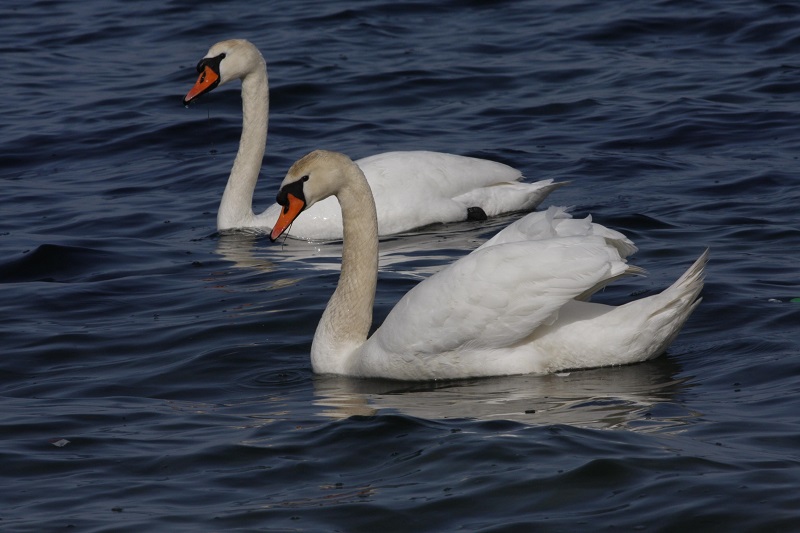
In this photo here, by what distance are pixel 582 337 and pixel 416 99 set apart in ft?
24.9

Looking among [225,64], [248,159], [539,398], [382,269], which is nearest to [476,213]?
[382,269]

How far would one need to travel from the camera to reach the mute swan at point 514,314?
6430 mm

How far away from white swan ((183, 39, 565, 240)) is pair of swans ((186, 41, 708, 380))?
9.27ft

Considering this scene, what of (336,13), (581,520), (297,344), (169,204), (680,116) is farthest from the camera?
(336,13)

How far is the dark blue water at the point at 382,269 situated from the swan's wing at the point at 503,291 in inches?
10.6

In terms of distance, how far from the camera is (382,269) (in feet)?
30.0

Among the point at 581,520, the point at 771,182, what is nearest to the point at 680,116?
the point at 771,182

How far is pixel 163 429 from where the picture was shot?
20.5 feet

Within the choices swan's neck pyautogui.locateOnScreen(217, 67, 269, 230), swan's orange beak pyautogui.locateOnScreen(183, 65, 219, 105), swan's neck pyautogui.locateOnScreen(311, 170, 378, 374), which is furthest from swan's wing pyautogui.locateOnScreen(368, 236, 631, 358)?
swan's orange beak pyautogui.locateOnScreen(183, 65, 219, 105)

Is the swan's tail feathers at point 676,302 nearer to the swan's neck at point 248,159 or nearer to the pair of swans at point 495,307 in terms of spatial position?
the pair of swans at point 495,307

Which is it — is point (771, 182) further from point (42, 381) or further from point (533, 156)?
point (42, 381)

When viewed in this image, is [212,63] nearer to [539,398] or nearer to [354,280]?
[354,280]

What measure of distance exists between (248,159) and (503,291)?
5105 millimetres

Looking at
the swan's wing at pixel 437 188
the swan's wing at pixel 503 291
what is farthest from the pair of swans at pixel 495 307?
the swan's wing at pixel 437 188
